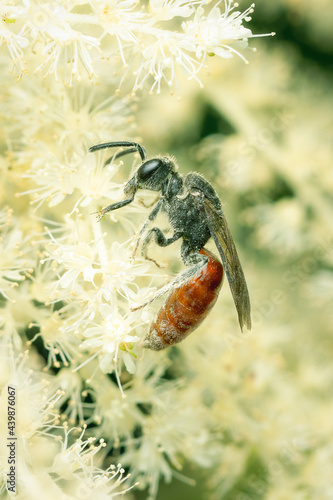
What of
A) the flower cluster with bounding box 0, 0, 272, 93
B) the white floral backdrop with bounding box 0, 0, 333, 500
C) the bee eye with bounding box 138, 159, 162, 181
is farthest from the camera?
the bee eye with bounding box 138, 159, 162, 181

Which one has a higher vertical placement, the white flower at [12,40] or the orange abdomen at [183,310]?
the white flower at [12,40]

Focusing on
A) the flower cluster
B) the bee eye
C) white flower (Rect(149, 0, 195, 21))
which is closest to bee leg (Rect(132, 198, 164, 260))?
the bee eye

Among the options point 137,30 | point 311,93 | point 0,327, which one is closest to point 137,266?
point 0,327

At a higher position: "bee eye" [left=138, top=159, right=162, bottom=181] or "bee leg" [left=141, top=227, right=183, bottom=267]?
"bee eye" [left=138, top=159, right=162, bottom=181]

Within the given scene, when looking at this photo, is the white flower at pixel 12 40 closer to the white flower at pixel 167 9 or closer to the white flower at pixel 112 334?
the white flower at pixel 167 9

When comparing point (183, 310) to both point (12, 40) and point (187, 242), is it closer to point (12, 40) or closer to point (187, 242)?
point (187, 242)

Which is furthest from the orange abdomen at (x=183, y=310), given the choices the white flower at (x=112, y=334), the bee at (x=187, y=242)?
the white flower at (x=112, y=334)

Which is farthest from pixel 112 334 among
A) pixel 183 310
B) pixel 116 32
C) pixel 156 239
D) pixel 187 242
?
pixel 116 32

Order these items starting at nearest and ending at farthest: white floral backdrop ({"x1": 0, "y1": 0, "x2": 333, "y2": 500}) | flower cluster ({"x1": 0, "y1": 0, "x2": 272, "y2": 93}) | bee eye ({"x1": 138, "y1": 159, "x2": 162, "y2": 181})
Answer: flower cluster ({"x1": 0, "y1": 0, "x2": 272, "y2": 93})
white floral backdrop ({"x1": 0, "y1": 0, "x2": 333, "y2": 500})
bee eye ({"x1": 138, "y1": 159, "x2": 162, "y2": 181})

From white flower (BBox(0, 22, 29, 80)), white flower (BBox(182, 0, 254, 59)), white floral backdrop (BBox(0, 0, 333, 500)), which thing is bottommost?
white floral backdrop (BBox(0, 0, 333, 500))

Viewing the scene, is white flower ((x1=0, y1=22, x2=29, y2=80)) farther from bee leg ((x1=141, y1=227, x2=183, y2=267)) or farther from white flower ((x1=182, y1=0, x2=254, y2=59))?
bee leg ((x1=141, y1=227, x2=183, y2=267))
